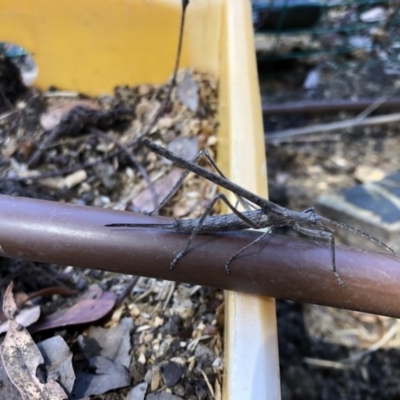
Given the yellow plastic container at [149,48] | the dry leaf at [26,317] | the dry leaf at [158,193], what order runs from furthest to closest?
the dry leaf at [158,193], the yellow plastic container at [149,48], the dry leaf at [26,317]

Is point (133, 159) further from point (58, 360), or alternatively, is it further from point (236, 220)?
point (58, 360)

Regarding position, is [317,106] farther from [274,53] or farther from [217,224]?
[217,224]

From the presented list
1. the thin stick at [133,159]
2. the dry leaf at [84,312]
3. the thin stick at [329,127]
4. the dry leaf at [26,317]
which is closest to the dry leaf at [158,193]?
the thin stick at [133,159]

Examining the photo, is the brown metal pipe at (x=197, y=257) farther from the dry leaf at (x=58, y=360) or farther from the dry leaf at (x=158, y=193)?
the dry leaf at (x=158, y=193)

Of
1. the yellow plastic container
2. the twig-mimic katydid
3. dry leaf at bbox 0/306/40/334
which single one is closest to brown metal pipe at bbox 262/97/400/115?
the yellow plastic container

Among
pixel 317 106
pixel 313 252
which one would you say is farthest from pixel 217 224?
pixel 317 106
